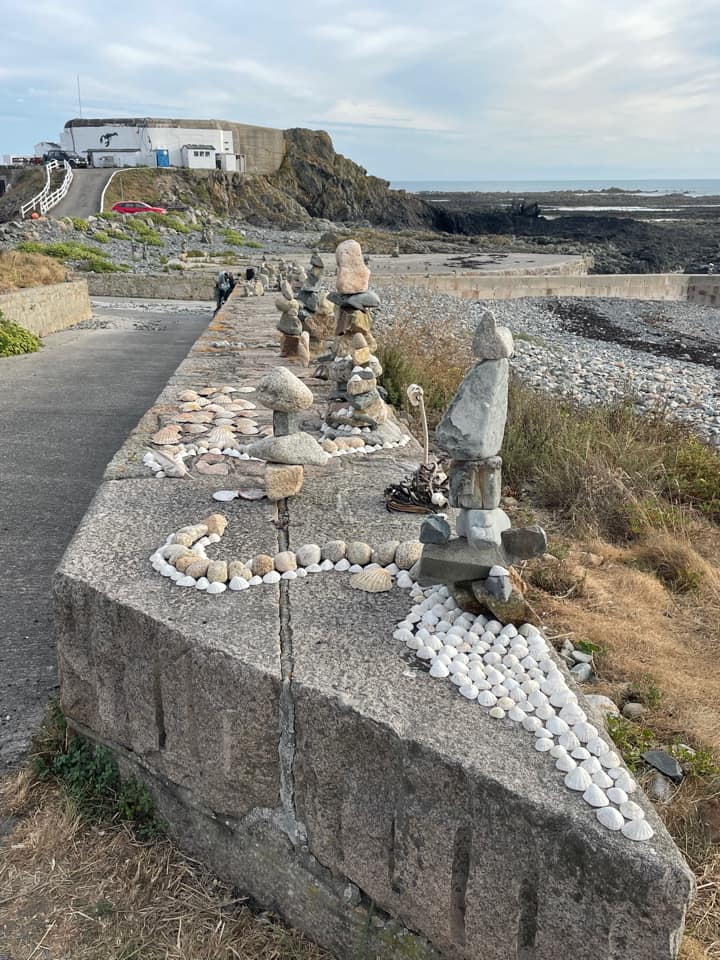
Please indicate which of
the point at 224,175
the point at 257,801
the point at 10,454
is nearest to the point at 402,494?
the point at 257,801

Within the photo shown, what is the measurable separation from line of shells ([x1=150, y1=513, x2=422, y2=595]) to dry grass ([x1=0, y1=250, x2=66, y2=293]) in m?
10.1

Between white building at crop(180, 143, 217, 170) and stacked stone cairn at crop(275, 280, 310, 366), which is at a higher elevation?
white building at crop(180, 143, 217, 170)

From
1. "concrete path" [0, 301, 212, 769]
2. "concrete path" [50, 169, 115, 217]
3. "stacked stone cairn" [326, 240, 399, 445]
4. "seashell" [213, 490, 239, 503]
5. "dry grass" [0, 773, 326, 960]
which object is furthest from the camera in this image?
"concrete path" [50, 169, 115, 217]

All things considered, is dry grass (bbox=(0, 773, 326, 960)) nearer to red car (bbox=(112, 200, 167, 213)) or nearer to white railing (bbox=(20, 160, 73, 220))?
white railing (bbox=(20, 160, 73, 220))

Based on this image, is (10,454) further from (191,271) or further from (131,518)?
(191,271)

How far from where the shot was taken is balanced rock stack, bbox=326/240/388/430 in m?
4.36

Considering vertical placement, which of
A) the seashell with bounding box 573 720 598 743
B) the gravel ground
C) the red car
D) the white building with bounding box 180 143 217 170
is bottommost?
the gravel ground

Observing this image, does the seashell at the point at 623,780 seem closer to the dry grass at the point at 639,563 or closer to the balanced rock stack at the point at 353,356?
the dry grass at the point at 639,563

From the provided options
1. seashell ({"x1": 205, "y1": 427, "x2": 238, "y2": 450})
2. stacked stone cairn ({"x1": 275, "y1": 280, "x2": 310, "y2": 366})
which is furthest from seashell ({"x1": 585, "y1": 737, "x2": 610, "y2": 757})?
stacked stone cairn ({"x1": 275, "y1": 280, "x2": 310, "y2": 366})

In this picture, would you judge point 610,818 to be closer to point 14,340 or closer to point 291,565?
point 291,565

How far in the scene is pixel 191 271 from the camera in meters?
21.3

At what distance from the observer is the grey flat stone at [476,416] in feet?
7.57

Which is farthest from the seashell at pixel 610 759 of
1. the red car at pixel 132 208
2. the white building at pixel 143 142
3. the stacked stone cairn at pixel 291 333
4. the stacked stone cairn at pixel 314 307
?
the white building at pixel 143 142

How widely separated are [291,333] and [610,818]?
211 inches
